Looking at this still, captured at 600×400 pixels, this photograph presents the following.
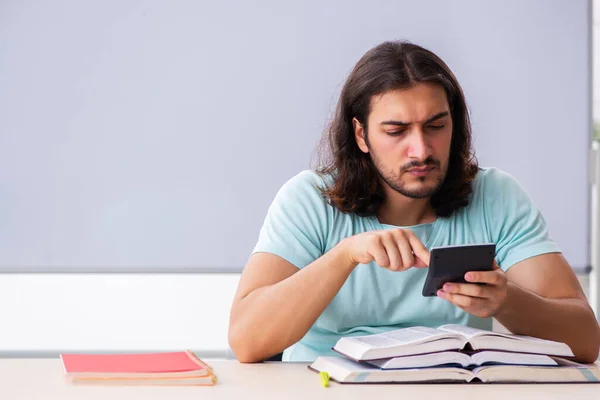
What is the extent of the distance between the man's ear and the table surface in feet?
2.39

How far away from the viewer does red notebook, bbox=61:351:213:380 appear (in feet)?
4.40

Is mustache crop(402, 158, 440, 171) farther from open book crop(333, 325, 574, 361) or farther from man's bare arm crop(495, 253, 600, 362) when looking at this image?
open book crop(333, 325, 574, 361)

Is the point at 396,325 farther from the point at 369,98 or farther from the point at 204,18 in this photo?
the point at 204,18

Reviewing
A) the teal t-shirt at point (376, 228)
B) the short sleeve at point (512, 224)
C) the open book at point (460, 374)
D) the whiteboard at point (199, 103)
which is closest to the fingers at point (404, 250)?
the open book at point (460, 374)

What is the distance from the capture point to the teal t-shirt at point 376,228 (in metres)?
1.79

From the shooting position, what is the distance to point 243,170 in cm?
338

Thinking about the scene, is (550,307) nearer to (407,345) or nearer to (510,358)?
(510,358)

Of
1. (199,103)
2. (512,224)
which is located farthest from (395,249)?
(199,103)

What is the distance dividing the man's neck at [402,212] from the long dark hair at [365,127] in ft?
0.07

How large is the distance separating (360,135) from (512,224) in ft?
1.46

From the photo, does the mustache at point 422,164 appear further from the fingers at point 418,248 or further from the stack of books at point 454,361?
the stack of books at point 454,361

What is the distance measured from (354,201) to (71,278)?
1.92 metres

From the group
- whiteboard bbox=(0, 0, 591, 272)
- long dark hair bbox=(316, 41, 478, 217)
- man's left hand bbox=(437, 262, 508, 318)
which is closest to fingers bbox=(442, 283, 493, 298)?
man's left hand bbox=(437, 262, 508, 318)

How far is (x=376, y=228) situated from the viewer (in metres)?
1.88
